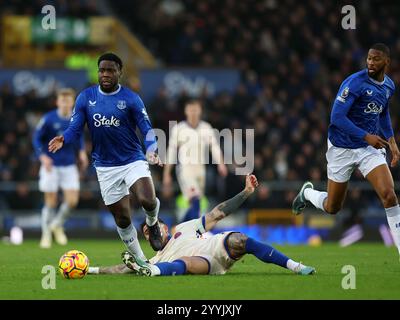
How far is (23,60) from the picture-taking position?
86.6 ft

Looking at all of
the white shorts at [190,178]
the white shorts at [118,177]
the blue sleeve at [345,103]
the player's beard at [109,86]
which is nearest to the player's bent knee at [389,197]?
the blue sleeve at [345,103]

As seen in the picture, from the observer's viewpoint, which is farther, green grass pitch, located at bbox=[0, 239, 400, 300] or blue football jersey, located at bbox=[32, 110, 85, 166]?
blue football jersey, located at bbox=[32, 110, 85, 166]

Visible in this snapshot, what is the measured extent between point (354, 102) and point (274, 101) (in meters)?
12.9

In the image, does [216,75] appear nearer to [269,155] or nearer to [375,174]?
[269,155]

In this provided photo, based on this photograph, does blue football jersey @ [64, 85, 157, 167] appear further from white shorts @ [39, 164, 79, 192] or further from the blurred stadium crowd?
the blurred stadium crowd

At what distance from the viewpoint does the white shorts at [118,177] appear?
35.3ft

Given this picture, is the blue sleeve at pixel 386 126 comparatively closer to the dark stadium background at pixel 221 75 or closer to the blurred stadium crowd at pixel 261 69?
the dark stadium background at pixel 221 75

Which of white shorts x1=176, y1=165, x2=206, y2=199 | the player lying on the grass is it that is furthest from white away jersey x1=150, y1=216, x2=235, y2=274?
white shorts x1=176, y1=165, x2=206, y2=199

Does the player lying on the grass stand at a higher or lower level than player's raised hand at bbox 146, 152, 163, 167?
lower

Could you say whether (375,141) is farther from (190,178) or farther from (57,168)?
(57,168)

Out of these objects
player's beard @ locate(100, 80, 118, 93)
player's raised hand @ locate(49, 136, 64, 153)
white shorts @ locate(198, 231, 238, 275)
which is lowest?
white shorts @ locate(198, 231, 238, 275)

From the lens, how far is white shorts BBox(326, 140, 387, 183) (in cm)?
1117

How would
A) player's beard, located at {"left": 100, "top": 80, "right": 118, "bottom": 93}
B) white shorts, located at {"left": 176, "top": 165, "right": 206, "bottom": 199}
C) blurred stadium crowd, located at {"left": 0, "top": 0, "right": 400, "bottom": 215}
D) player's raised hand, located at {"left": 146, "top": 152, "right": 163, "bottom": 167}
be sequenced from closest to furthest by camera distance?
player's raised hand, located at {"left": 146, "top": 152, "right": 163, "bottom": 167}
player's beard, located at {"left": 100, "top": 80, "right": 118, "bottom": 93}
white shorts, located at {"left": 176, "top": 165, "right": 206, "bottom": 199}
blurred stadium crowd, located at {"left": 0, "top": 0, "right": 400, "bottom": 215}

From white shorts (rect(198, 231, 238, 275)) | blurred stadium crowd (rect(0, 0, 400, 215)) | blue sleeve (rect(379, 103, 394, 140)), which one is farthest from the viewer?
blurred stadium crowd (rect(0, 0, 400, 215))
